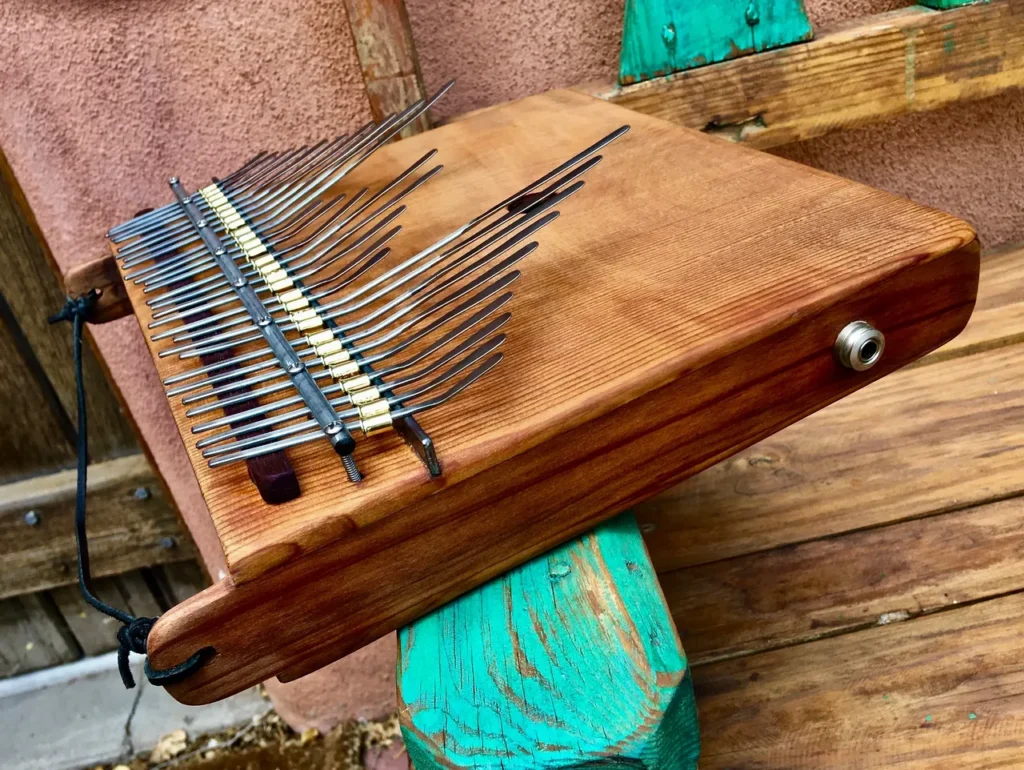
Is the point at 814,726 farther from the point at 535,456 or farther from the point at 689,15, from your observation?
the point at 689,15

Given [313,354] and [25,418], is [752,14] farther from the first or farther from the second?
[25,418]

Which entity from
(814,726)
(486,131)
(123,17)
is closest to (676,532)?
(814,726)

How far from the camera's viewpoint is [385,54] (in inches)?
46.1

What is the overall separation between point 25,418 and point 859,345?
1.64m

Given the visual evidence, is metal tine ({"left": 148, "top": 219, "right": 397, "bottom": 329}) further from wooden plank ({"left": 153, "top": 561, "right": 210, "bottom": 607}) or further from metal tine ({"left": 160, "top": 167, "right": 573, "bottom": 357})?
wooden plank ({"left": 153, "top": 561, "right": 210, "bottom": 607})

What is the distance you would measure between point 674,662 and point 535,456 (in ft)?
0.54

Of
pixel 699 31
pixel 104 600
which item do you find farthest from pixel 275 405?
pixel 104 600

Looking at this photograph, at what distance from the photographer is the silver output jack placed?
2.16 ft

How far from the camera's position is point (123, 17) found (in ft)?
4.08

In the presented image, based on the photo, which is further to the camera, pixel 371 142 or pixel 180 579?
pixel 180 579

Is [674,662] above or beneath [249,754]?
above

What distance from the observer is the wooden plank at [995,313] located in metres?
1.25

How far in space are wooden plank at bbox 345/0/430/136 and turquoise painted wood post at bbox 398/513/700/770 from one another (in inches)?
31.1

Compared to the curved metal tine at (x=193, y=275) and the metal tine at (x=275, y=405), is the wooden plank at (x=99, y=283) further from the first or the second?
the metal tine at (x=275, y=405)
